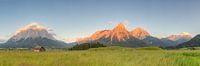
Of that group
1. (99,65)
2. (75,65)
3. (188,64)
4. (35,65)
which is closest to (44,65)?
(35,65)

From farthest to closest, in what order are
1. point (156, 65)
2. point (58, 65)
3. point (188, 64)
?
point (188, 64), point (156, 65), point (58, 65)

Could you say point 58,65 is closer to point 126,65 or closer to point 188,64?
point 126,65

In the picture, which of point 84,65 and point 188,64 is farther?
point 188,64

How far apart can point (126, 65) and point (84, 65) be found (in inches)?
89.1

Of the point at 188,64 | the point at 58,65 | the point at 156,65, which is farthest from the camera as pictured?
the point at 188,64

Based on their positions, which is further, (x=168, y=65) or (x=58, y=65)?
(x=168, y=65)

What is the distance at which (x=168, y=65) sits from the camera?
704 inches

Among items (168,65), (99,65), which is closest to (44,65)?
(99,65)

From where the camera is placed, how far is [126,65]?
56.1 ft

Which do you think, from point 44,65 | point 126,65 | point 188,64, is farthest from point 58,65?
point 188,64

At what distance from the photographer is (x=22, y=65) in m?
16.6

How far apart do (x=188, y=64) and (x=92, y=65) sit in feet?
22.8

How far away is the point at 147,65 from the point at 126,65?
113 centimetres

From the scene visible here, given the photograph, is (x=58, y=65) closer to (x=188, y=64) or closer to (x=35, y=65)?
(x=35, y=65)
